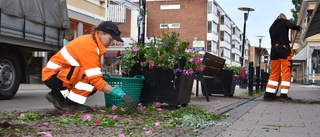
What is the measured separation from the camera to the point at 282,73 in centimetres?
942

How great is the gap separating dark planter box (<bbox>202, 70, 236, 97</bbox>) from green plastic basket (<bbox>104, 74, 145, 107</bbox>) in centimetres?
493

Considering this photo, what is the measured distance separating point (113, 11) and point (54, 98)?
3479 cm

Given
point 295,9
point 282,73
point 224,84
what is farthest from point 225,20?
point 282,73

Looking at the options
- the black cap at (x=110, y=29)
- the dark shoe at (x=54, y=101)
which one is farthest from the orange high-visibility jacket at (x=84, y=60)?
the dark shoe at (x=54, y=101)

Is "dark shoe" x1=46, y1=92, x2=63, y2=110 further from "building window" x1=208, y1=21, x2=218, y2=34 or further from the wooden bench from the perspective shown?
"building window" x1=208, y1=21, x2=218, y2=34

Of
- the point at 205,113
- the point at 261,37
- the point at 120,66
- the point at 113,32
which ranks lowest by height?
the point at 205,113

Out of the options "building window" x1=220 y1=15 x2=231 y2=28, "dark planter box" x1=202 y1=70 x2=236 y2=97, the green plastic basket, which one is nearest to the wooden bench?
"dark planter box" x1=202 y1=70 x2=236 y2=97

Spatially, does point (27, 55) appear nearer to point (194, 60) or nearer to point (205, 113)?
point (194, 60)

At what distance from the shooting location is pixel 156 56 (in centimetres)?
617

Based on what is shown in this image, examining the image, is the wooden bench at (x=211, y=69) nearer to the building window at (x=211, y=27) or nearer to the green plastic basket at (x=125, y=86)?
the green plastic basket at (x=125, y=86)

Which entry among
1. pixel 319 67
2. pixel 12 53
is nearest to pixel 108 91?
pixel 12 53

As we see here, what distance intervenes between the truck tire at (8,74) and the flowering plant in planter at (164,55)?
9.15 ft

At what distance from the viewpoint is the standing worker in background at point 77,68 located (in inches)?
197

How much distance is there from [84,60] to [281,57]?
18.9 ft
